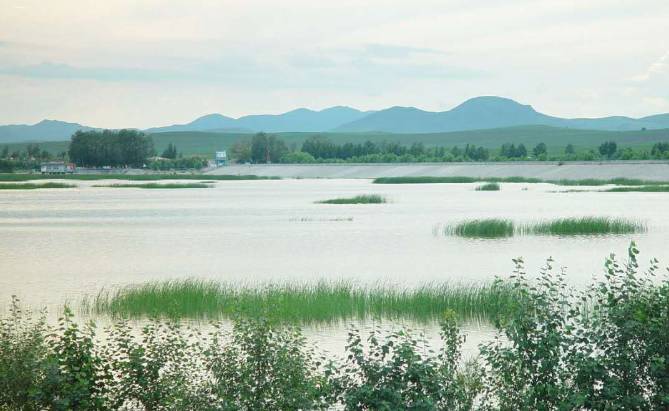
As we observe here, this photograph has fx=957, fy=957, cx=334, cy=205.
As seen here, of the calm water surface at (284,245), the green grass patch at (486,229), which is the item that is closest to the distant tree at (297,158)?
the calm water surface at (284,245)

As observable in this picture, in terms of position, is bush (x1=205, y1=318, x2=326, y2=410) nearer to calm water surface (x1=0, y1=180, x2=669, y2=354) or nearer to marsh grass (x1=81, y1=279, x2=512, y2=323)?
calm water surface (x1=0, y1=180, x2=669, y2=354)

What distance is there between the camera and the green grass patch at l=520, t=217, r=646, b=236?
42.6 meters

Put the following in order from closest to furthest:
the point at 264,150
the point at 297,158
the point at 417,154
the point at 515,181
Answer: the point at 515,181 → the point at 417,154 → the point at 297,158 → the point at 264,150

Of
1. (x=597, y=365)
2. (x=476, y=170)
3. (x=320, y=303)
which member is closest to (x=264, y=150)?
(x=476, y=170)

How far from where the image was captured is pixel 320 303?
21.7 m

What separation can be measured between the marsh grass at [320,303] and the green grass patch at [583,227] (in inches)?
825

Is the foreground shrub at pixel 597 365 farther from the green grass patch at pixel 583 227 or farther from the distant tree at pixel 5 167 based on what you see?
the distant tree at pixel 5 167

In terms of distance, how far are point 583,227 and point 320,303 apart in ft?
78.6

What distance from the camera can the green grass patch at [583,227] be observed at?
4256 centimetres

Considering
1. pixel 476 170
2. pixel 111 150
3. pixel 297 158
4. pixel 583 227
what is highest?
pixel 111 150

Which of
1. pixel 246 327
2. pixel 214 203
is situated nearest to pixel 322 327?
pixel 246 327

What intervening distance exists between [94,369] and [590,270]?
21.2m

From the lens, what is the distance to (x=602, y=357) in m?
12.0

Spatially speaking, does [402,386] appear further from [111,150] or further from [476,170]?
[111,150]
